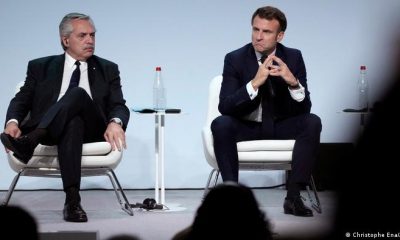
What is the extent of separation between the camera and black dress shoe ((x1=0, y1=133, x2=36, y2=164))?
10.9ft

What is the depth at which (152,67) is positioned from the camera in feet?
16.9

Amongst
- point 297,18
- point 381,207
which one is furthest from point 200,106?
point 381,207

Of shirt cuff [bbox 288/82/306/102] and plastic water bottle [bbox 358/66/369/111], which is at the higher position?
shirt cuff [bbox 288/82/306/102]

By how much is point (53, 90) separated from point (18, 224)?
3.04 meters

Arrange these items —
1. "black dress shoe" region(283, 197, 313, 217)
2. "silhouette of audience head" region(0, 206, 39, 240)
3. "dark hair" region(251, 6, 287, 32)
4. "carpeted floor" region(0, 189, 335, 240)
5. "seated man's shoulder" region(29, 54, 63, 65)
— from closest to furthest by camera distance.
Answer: "silhouette of audience head" region(0, 206, 39, 240), "carpeted floor" region(0, 189, 335, 240), "black dress shoe" region(283, 197, 313, 217), "dark hair" region(251, 6, 287, 32), "seated man's shoulder" region(29, 54, 63, 65)

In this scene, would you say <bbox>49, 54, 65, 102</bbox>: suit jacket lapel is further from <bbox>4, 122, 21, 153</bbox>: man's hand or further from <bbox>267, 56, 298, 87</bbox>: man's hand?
<bbox>267, 56, 298, 87</bbox>: man's hand

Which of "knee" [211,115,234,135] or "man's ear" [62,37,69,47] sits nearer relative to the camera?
"knee" [211,115,234,135]

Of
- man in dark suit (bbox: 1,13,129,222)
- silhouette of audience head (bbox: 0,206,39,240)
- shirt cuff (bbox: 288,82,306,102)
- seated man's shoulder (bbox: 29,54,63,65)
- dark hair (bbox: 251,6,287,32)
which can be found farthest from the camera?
seated man's shoulder (bbox: 29,54,63,65)

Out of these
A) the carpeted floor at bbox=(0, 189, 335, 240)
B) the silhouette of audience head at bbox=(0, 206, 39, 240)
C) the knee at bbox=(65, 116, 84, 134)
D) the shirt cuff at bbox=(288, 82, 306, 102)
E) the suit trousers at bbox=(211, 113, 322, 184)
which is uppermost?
the silhouette of audience head at bbox=(0, 206, 39, 240)

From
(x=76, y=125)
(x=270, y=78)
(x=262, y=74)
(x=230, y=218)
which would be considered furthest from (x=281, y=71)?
(x=230, y=218)

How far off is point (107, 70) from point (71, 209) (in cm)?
95

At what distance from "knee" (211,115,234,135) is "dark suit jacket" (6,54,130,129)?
0.53 m

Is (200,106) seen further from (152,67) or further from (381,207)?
(381,207)

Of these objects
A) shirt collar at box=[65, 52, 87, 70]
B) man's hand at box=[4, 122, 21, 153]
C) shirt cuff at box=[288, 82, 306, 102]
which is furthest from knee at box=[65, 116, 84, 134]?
shirt cuff at box=[288, 82, 306, 102]
